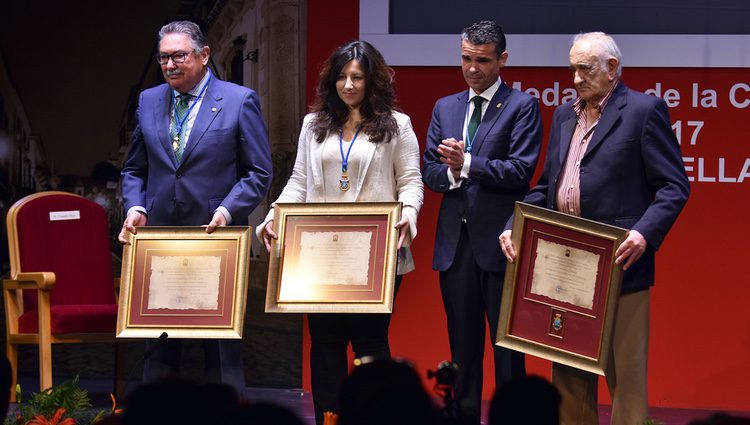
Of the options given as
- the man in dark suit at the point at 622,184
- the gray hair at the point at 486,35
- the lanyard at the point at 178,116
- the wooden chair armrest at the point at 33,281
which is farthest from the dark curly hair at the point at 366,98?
the wooden chair armrest at the point at 33,281

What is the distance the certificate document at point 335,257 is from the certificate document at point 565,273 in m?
0.70

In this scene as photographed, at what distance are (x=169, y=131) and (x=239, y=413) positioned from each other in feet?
9.50

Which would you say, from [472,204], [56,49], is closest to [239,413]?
[472,204]

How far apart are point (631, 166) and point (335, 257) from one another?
4.06 ft

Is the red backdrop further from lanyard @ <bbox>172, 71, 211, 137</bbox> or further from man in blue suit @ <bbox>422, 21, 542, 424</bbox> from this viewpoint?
lanyard @ <bbox>172, 71, 211, 137</bbox>

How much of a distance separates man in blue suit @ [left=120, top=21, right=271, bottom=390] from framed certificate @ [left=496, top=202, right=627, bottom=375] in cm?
122

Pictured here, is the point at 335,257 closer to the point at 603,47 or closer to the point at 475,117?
the point at 475,117

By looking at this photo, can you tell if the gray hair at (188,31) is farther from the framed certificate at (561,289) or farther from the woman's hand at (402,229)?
the framed certificate at (561,289)

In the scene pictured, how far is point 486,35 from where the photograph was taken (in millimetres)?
4570

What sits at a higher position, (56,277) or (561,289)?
(561,289)

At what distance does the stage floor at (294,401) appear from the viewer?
18.6 feet

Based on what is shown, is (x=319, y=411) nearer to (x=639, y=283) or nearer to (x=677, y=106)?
(x=639, y=283)

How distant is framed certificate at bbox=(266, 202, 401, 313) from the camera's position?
14.3ft

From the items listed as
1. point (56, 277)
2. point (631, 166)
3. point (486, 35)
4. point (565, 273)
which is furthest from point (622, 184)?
point (56, 277)
